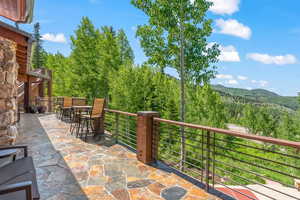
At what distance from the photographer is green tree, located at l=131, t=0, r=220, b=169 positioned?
6.26 m

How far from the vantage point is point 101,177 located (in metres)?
2.90

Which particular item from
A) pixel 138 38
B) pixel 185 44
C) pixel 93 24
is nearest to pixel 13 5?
pixel 138 38

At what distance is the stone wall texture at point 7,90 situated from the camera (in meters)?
3.72

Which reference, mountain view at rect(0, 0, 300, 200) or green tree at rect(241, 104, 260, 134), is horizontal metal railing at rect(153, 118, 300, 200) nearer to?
mountain view at rect(0, 0, 300, 200)

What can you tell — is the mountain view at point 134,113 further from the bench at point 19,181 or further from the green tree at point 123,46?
the green tree at point 123,46

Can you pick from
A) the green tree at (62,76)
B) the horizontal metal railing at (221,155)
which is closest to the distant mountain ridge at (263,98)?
the green tree at (62,76)

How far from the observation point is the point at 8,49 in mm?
3846

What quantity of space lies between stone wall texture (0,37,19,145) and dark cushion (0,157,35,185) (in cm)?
218

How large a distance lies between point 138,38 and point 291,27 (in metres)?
17.2

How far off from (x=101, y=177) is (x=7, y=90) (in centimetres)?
297

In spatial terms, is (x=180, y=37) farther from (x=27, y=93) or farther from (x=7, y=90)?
(x=27, y=93)

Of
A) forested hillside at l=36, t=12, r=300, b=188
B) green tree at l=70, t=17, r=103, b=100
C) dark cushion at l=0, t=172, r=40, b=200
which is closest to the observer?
dark cushion at l=0, t=172, r=40, b=200

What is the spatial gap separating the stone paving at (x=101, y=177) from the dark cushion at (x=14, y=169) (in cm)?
50

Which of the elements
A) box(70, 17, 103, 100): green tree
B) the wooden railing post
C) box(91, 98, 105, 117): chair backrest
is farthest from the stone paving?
box(70, 17, 103, 100): green tree
